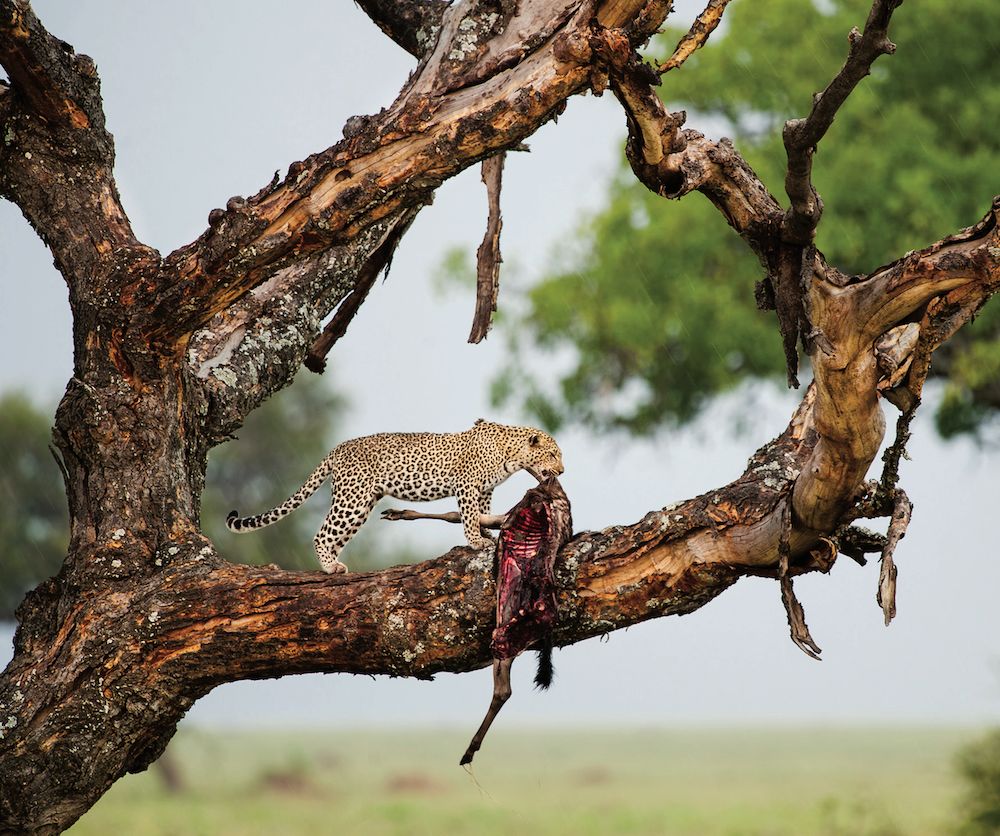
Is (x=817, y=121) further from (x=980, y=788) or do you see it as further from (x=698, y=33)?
(x=980, y=788)

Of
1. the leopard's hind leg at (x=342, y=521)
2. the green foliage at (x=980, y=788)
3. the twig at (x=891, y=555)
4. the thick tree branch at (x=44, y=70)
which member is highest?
Answer: the thick tree branch at (x=44, y=70)

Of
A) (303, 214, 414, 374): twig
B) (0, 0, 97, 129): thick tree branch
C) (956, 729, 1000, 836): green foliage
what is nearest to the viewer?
(0, 0, 97, 129): thick tree branch

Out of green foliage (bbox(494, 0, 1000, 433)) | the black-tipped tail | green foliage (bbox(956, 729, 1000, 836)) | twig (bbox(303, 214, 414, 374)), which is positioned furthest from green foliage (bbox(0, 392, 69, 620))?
the black-tipped tail

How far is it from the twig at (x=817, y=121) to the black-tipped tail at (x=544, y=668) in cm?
186

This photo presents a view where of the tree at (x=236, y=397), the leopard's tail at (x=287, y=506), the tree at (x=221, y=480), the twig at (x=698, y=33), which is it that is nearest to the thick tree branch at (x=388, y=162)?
the tree at (x=236, y=397)

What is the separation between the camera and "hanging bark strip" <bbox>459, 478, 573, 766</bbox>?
5.13 meters

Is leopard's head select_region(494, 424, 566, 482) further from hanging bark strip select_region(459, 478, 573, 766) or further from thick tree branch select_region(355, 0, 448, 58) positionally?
thick tree branch select_region(355, 0, 448, 58)

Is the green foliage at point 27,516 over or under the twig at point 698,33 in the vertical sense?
over

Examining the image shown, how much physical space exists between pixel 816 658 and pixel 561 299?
1347cm

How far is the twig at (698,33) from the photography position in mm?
4773

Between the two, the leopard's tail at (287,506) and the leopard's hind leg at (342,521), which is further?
the leopard's tail at (287,506)

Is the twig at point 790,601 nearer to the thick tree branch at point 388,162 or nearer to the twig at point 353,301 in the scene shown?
the thick tree branch at point 388,162

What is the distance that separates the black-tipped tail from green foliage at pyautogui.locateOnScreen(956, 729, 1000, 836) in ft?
36.6

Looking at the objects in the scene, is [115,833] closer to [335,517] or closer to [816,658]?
[335,517]
